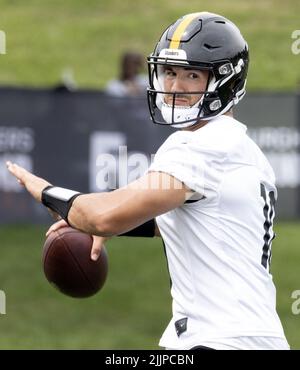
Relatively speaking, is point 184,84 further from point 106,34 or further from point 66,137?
point 106,34

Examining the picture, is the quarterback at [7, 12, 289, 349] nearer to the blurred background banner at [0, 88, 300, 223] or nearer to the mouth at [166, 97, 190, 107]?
the mouth at [166, 97, 190, 107]

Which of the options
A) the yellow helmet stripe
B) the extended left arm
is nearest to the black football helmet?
the yellow helmet stripe

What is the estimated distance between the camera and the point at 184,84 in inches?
185

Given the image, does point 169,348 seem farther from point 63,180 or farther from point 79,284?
point 63,180

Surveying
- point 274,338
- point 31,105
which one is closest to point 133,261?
point 31,105

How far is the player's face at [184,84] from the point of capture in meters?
4.68

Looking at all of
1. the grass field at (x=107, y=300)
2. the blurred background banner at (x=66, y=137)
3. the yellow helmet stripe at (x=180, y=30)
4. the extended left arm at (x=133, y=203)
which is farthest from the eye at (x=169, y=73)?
the blurred background banner at (x=66, y=137)

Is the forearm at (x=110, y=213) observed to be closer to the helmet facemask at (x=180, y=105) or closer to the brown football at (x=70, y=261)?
the helmet facemask at (x=180, y=105)

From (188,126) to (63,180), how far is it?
666 centimetres

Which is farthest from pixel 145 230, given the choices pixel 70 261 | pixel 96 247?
pixel 70 261

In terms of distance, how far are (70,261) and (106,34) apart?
48.3 ft

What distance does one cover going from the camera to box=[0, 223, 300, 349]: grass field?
9359 millimetres

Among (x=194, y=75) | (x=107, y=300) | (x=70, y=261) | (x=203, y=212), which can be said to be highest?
(x=194, y=75)

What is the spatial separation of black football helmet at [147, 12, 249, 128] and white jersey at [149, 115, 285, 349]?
0.16m
